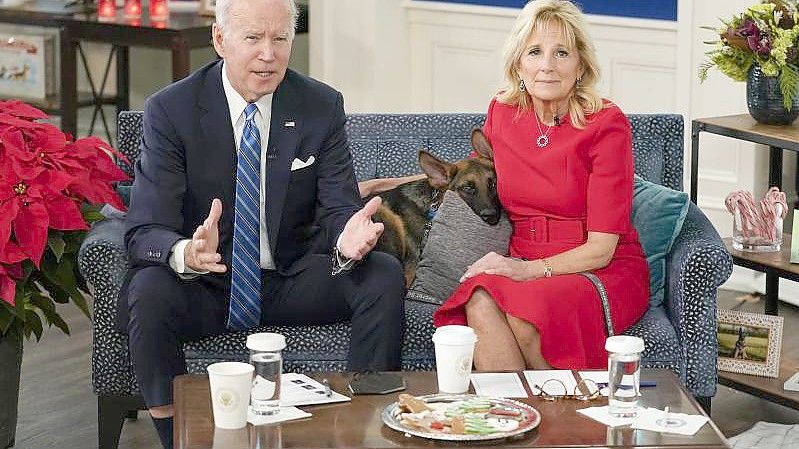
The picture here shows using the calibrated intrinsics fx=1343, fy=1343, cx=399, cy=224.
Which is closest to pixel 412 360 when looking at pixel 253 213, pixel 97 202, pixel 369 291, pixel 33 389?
pixel 369 291

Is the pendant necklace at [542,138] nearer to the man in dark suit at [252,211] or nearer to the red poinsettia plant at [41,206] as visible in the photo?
the man in dark suit at [252,211]

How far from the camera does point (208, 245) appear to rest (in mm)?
2846

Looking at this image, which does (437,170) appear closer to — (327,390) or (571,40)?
(571,40)

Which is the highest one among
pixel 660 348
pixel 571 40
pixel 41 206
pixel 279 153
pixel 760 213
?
pixel 571 40

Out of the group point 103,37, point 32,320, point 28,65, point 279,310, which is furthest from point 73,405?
point 28,65

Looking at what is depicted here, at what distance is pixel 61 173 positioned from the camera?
302 centimetres

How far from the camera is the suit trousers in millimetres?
2930

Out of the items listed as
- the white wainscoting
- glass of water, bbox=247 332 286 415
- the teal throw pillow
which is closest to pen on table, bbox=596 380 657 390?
glass of water, bbox=247 332 286 415

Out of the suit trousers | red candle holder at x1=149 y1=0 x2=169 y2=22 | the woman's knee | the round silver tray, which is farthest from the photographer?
red candle holder at x1=149 y1=0 x2=169 y2=22

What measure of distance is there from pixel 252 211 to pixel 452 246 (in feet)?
1.66

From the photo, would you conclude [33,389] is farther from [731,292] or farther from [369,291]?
[731,292]

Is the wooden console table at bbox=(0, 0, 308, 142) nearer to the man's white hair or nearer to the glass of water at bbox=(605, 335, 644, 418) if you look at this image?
the man's white hair

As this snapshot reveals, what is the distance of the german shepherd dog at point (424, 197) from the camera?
333 centimetres

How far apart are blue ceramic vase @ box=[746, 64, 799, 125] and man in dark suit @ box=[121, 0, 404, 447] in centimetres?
128
